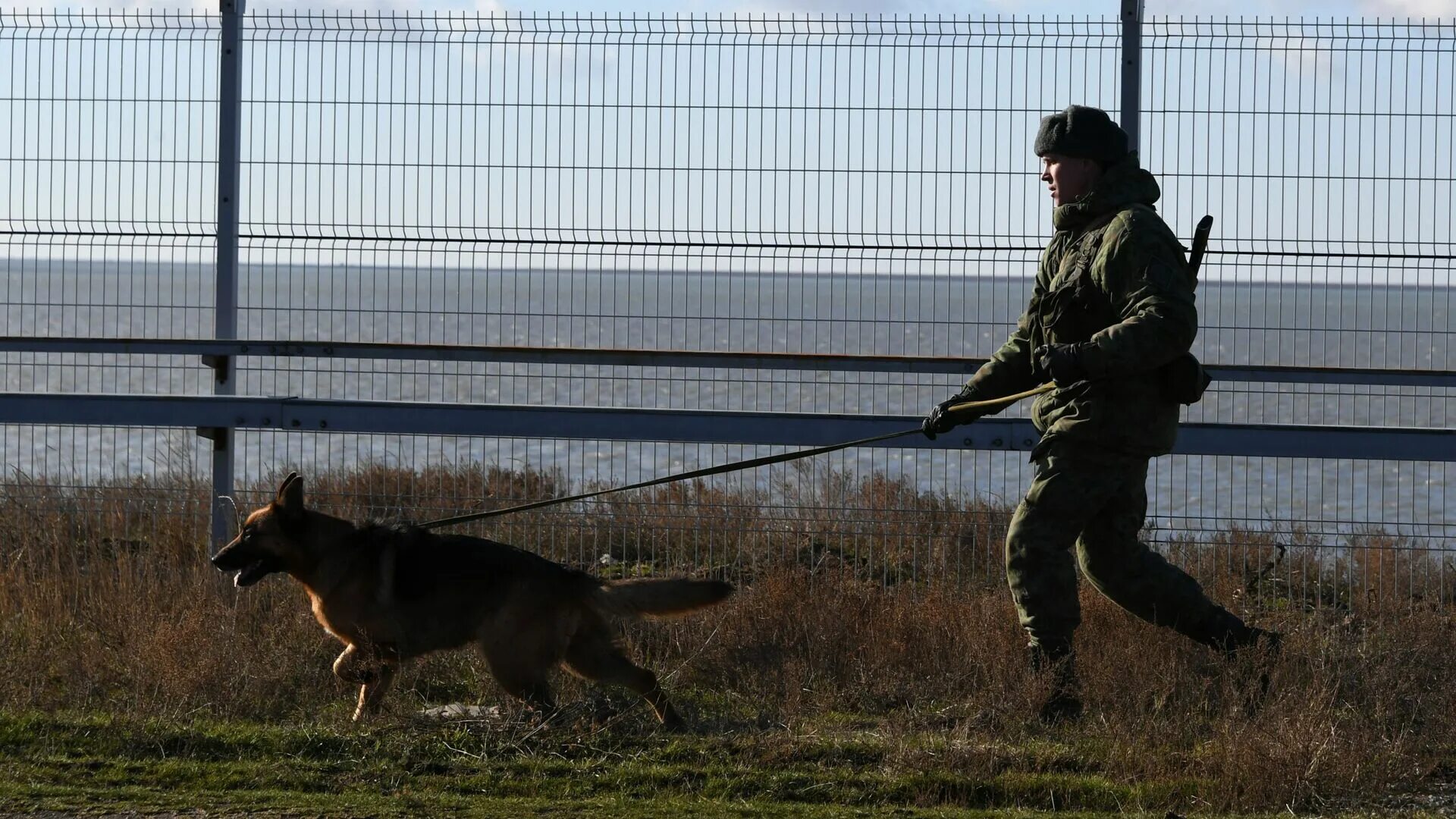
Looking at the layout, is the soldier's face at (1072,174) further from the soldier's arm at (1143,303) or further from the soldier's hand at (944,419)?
the soldier's hand at (944,419)

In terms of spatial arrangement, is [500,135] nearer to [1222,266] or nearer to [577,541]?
[577,541]

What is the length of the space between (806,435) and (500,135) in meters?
2.53

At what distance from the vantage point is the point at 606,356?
26.3 feet

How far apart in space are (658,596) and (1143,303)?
228cm

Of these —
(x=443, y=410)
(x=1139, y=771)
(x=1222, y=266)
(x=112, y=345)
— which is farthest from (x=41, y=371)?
(x=1139, y=771)

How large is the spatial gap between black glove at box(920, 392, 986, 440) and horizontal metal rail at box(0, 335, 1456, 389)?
4.81 feet

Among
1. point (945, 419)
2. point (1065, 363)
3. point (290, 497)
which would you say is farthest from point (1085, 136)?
point (290, 497)

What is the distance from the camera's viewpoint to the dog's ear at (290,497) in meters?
6.88

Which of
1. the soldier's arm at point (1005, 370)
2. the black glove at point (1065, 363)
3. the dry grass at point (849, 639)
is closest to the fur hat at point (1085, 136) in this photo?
the soldier's arm at point (1005, 370)

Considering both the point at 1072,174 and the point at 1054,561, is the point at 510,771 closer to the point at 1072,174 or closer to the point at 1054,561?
the point at 1054,561

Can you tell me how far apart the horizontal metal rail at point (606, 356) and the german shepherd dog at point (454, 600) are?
157 cm

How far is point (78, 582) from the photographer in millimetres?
8023

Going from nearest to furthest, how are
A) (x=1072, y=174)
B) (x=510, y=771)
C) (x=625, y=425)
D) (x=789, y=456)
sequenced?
1. (x=510, y=771)
2. (x=1072, y=174)
3. (x=789, y=456)
4. (x=625, y=425)

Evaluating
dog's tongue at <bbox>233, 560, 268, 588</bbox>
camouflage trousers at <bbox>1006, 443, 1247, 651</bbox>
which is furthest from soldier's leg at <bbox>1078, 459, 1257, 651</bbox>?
dog's tongue at <bbox>233, 560, 268, 588</bbox>
